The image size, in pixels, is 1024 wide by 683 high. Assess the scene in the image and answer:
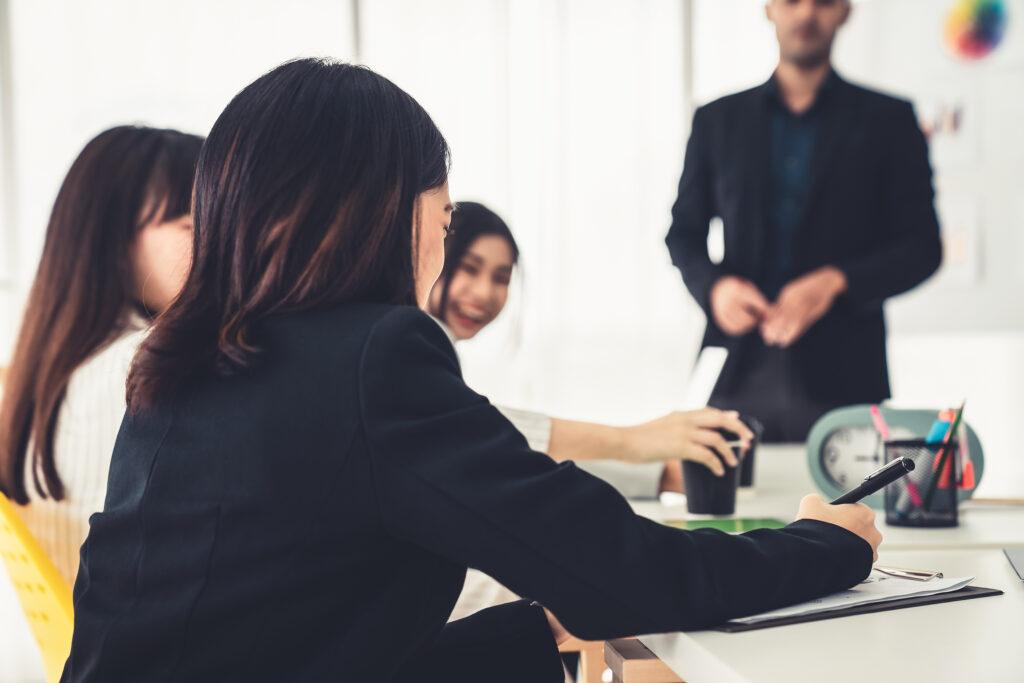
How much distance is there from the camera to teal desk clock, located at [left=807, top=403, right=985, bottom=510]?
145cm

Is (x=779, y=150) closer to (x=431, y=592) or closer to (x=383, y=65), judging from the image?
(x=383, y=65)

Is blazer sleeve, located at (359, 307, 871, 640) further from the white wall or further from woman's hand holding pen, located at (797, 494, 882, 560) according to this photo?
the white wall

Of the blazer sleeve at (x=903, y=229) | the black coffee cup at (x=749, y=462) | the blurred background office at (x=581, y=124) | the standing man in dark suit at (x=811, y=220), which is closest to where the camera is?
the black coffee cup at (x=749, y=462)

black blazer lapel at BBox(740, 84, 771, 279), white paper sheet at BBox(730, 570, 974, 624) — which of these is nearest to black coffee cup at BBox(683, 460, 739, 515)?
white paper sheet at BBox(730, 570, 974, 624)

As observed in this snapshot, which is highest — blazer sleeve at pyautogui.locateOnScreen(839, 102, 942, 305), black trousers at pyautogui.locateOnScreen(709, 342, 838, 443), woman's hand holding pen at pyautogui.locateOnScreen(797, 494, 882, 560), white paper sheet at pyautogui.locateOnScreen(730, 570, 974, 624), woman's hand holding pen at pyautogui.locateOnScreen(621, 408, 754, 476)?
blazer sleeve at pyautogui.locateOnScreen(839, 102, 942, 305)

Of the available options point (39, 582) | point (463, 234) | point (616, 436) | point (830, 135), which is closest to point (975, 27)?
point (830, 135)

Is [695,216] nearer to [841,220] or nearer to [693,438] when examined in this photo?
[841,220]

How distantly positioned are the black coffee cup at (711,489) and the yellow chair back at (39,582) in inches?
31.2

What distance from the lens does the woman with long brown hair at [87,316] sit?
138cm

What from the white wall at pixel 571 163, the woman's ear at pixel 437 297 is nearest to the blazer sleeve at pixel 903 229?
the woman's ear at pixel 437 297

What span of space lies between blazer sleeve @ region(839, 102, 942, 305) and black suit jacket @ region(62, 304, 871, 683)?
5.60 feet

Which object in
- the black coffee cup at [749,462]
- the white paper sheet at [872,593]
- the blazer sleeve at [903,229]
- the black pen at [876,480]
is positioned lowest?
the black coffee cup at [749,462]

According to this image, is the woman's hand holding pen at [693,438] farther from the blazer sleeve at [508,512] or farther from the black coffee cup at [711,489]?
the blazer sleeve at [508,512]

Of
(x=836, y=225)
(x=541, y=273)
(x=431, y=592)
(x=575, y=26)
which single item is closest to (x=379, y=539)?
(x=431, y=592)
